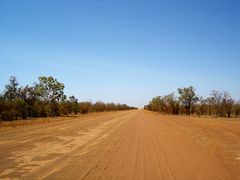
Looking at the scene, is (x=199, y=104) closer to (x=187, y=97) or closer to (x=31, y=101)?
(x=187, y=97)

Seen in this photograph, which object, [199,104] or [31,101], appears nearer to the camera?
[31,101]

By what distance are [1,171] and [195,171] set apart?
18.6ft

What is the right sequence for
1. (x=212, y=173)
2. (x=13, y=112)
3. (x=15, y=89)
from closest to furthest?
1. (x=212, y=173)
2. (x=13, y=112)
3. (x=15, y=89)

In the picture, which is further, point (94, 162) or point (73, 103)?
point (73, 103)

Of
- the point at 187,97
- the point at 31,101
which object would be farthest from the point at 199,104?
the point at 31,101

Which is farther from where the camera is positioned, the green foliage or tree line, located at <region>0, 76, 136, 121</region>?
the green foliage

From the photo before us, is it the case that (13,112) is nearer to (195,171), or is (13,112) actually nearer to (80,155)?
(80,155)

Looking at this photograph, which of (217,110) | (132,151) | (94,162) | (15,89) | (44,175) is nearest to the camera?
(44,175)

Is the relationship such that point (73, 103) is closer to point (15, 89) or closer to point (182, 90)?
point (15, 89)

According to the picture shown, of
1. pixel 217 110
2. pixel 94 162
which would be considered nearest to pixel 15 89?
pixel 94 162

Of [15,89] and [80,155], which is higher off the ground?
[15,89]

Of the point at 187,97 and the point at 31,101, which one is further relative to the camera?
the point at 187,97

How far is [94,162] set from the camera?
374 inches

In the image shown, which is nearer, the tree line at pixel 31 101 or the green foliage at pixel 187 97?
the tree line at pixel 31 101
